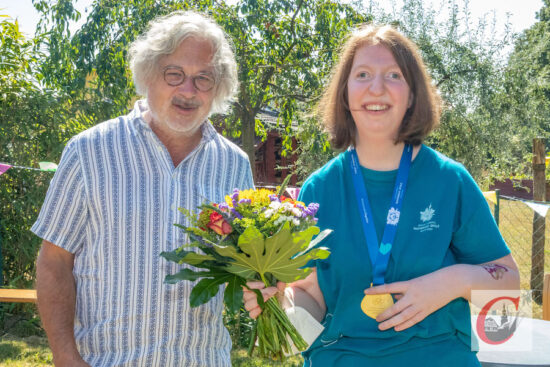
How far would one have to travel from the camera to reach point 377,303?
191 cm

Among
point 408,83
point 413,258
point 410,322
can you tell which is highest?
point 408,83

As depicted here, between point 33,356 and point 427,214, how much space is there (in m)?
5.34

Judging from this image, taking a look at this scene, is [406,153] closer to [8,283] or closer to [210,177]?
[210,177]

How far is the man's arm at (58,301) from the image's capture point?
2.13m

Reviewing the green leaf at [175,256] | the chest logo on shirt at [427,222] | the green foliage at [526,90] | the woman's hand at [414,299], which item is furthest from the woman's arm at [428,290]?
the green foliage at [526,90]

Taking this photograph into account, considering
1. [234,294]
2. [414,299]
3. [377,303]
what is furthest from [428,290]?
[234,294]

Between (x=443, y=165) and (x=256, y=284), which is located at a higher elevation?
(x=443, y=165)

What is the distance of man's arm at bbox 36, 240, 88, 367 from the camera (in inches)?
84.0

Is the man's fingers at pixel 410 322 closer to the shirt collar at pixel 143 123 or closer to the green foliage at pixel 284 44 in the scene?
the shirt collar at pixel 143 123

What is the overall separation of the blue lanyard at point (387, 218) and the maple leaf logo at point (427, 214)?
0.28ft

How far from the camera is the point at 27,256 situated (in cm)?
693

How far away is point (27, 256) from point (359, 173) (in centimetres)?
607

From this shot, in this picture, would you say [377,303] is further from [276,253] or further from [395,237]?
[276,253]

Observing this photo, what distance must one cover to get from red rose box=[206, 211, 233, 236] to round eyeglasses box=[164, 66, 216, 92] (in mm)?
776
